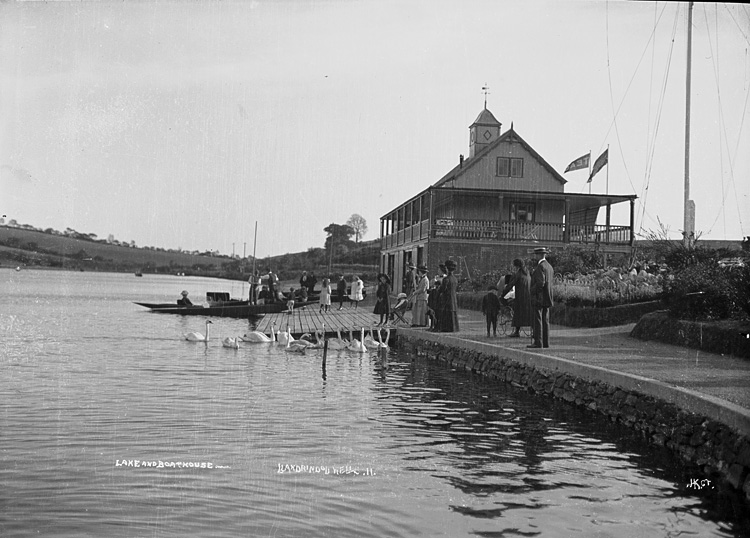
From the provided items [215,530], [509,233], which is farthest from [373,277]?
[215,530]

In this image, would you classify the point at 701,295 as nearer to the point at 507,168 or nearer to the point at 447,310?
the point at 447,310

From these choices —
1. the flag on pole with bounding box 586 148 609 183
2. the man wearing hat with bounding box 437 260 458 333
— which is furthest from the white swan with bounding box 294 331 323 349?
Answer: the flag on pole with bounding box 586 148 609 183

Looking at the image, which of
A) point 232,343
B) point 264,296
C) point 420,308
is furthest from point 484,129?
point 232,343

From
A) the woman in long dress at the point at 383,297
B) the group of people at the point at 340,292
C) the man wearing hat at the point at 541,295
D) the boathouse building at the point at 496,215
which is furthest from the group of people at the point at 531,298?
the boathouse building at the point at 496,215

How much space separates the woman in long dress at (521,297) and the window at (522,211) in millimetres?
24197

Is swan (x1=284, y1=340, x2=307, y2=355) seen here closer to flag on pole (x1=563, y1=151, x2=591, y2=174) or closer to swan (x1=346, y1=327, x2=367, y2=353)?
swan (x1=346, y1=327, x2=367, y2=353)

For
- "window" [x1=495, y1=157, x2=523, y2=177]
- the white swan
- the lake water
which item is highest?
"window" [x1=495, y1=157, x2=523, y2=177]

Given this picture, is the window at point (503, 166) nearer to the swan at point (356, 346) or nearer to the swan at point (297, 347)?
the swan at point (356, 346)

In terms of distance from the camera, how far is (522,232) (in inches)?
1538

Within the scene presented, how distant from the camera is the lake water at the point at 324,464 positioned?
7414 mm

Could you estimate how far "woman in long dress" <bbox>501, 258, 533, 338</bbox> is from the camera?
59.0ft

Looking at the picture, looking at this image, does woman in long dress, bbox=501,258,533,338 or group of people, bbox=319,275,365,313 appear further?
group of people, bbox=319,275,365,313

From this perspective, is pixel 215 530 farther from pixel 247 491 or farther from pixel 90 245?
pixel 90 245

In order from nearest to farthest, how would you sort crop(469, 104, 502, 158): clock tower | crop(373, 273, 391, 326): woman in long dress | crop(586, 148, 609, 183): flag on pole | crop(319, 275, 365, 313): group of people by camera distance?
crop(373, 273, 391, 326): woman in long dress → crop(319, 275, 365, 313): group of people → crop(586, 148, 609, 183): flag on pole → crop(469, 104, 502, 158): clock tower
